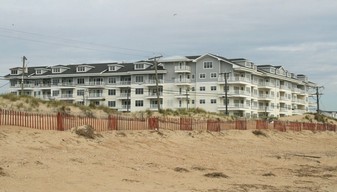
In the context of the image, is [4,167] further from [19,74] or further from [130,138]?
[19,74]

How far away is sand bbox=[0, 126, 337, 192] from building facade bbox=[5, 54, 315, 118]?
69430mm

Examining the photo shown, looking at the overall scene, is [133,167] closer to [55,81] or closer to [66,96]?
[66,96]

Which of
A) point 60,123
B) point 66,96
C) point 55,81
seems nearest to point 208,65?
point 66,96

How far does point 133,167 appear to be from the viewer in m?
16.9

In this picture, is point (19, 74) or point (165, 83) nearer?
point (165, 83)

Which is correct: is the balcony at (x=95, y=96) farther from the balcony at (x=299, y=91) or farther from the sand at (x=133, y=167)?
the sand at (x=133, y=167)

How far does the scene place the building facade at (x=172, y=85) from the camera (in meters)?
96.8

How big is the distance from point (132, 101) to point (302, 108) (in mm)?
48293

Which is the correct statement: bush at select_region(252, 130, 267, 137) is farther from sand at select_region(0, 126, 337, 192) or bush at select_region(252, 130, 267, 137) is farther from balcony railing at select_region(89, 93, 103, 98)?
balcony railing at select_region(89, 93, 103, 98)

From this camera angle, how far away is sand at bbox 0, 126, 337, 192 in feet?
42.9

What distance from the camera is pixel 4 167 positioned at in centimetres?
1336

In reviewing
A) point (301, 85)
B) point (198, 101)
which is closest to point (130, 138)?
point (198, 101)

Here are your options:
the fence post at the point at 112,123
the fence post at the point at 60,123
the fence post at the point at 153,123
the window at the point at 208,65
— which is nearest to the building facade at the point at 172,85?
the window at the point at 208,65

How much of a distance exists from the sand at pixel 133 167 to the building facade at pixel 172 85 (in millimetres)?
69430
